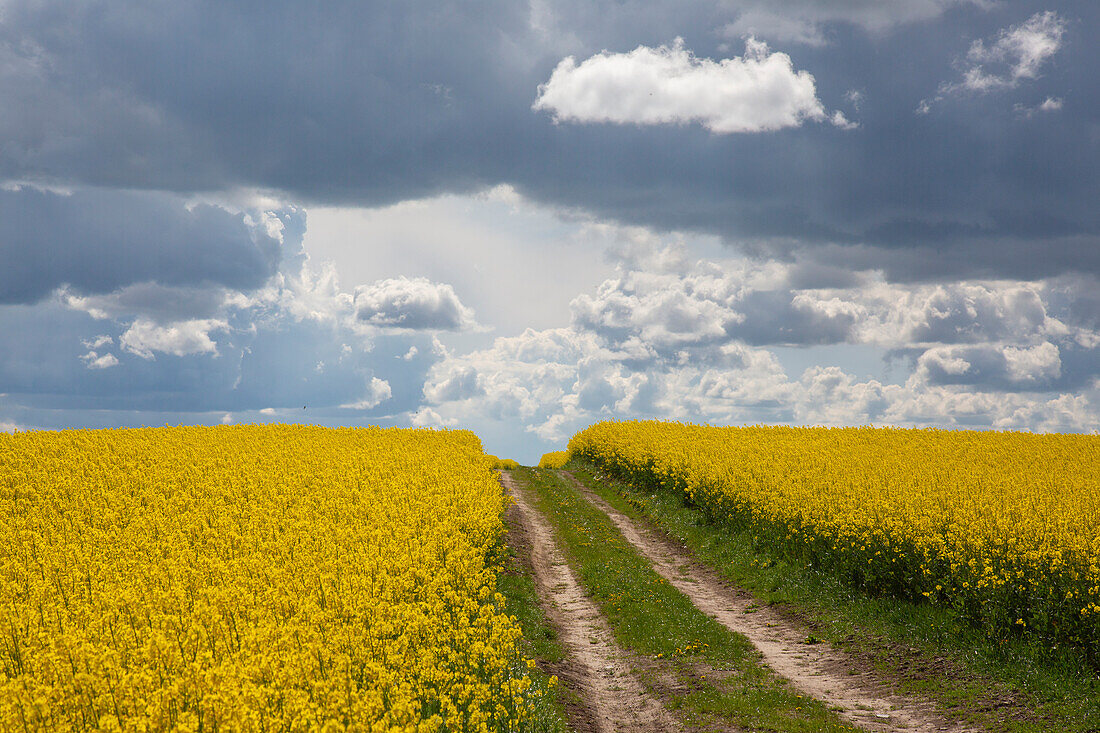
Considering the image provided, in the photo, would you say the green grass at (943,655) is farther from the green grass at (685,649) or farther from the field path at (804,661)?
the green grass at (685,649)

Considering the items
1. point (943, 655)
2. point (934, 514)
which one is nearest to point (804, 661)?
point (943, 655)

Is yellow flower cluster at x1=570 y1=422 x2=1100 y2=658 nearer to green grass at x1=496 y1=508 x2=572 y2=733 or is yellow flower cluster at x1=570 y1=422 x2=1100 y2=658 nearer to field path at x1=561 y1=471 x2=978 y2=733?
field path at x1=561 y1=471 x2=978 y2=733

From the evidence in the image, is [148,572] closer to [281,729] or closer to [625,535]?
[281,729]

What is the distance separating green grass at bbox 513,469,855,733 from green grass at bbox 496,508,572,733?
185 cm

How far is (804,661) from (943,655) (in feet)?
9.62

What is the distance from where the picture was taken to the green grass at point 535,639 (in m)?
12.6

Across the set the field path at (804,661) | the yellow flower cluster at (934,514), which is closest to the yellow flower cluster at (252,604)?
the field path at (804,661)

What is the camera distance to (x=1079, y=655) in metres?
15.0

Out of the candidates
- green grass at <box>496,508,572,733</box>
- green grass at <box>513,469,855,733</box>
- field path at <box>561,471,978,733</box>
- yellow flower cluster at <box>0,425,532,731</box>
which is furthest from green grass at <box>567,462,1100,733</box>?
yellow flower cluster at <box>0,425,532,731</box>

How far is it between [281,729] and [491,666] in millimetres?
3512

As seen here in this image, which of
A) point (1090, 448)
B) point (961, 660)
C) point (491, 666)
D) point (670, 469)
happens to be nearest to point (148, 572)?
point (491, 666)

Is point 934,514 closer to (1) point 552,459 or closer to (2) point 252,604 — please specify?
(2) point 252,604

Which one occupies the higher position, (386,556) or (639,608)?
(386,556)

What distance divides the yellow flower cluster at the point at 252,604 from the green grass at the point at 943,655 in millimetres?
8374
